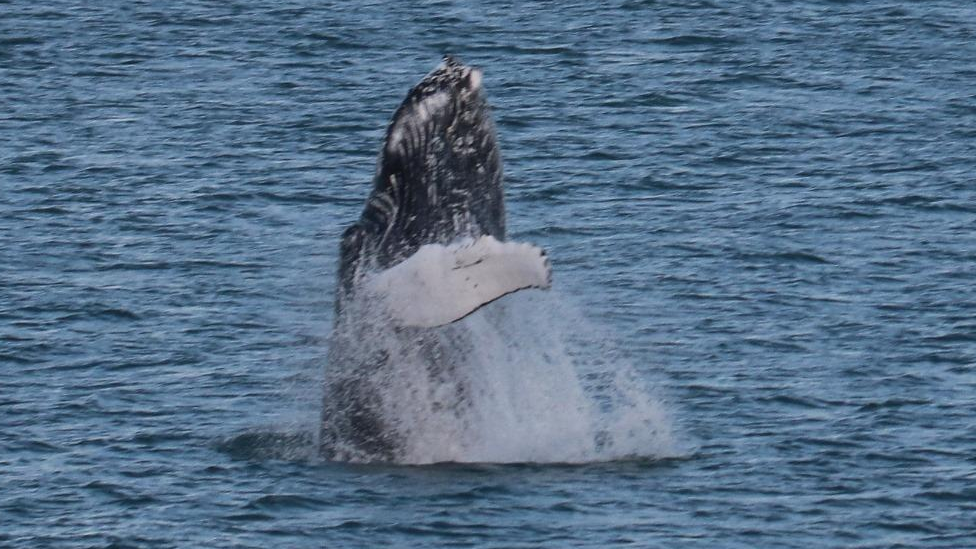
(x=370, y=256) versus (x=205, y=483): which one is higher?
(x=370, y=256)

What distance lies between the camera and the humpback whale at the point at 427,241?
18.3 m

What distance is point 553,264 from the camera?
1240 inches

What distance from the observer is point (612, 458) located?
869 inches

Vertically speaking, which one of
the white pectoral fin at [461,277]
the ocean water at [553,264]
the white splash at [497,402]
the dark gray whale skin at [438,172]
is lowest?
the ocean water at [553,264]

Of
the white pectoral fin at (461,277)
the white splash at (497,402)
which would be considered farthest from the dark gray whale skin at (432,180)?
the white splash at (497,402)

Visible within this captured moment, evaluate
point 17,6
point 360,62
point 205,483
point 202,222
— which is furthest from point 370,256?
point 17,6

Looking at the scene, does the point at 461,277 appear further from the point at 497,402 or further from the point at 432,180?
the point at 497,402

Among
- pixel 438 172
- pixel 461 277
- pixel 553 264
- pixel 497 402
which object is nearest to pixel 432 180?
pixel 438 172

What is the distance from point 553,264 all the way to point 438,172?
40.6 feet

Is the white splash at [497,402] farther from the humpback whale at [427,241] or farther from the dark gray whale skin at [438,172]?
the dark gray whale skin at [438,172]

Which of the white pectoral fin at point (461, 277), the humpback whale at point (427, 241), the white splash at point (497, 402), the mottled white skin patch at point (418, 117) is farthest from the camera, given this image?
A: the white splash at point (497, 402)

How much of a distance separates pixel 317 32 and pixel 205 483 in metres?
29.7

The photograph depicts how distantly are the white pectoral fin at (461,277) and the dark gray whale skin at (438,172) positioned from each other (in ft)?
2.14

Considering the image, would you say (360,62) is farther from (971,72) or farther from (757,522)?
(757,522)
